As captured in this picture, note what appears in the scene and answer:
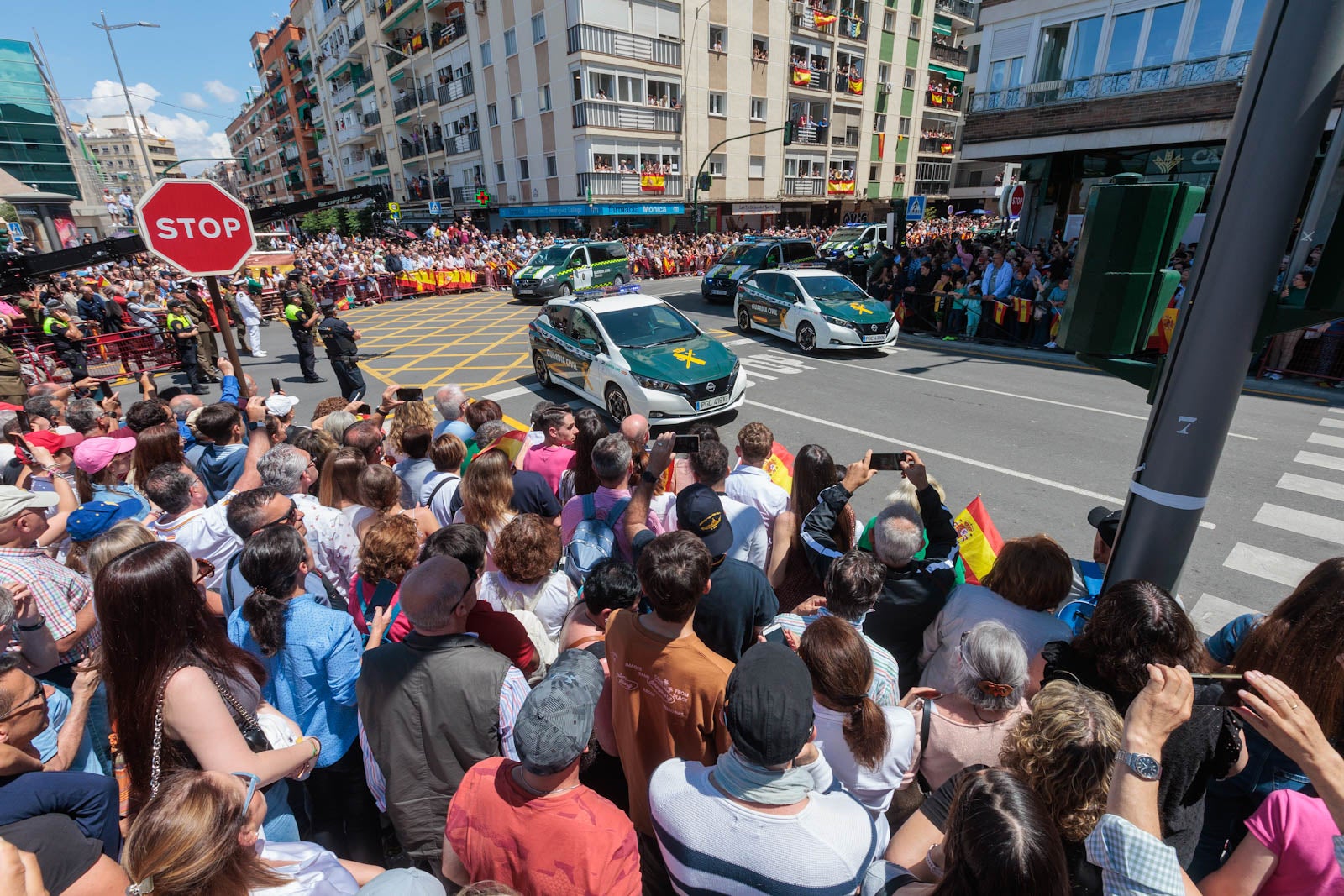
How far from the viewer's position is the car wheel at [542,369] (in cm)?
1132

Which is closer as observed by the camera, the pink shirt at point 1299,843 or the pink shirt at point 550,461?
the pink shirt at point 1299,843

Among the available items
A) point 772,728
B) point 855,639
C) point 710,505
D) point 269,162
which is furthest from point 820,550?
point 269,162

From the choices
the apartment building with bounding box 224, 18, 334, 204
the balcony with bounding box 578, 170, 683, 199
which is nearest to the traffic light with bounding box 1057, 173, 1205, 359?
the balcony with bounding box 578, 170, 683, 199

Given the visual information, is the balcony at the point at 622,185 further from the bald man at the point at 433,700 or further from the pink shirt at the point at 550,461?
the bald man at the point at 433,700

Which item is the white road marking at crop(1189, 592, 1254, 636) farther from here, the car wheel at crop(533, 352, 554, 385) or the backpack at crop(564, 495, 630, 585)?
the car wheel at crop(533, 352, 554, 385)

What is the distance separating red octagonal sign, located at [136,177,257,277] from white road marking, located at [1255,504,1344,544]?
9.20m

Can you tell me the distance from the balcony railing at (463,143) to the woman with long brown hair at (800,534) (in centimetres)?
4287

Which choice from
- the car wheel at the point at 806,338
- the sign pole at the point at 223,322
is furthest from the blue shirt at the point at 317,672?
the car wheel at the point at 806,338

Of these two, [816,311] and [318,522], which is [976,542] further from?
[816,311]

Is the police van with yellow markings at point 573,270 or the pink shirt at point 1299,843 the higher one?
the pink shirt at point 1299,843

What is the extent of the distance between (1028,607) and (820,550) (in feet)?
3.32

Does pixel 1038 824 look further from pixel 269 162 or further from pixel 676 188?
pixel 269 162

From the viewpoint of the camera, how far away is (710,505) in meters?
3.23

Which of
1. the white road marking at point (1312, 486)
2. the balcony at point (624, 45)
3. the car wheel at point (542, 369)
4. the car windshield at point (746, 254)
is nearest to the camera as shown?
the white road marking at point (1312, 486)
